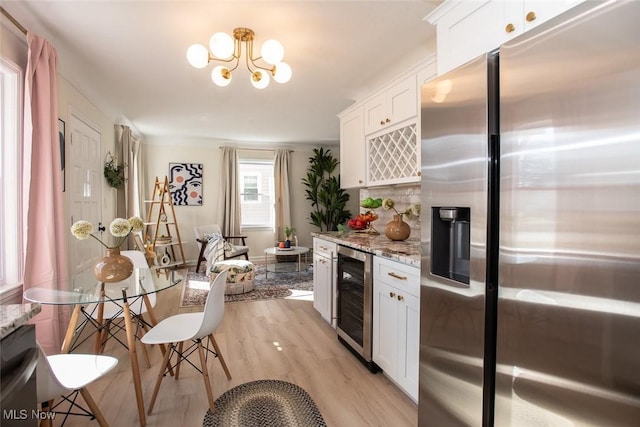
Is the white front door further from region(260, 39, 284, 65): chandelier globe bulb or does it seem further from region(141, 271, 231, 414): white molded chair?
region(260, 39, 284, 65): chandelier globe bulb

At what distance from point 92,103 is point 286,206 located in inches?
150

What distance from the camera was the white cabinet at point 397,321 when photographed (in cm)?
183

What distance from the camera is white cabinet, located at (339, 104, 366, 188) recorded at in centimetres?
345

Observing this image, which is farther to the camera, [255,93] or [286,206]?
[286,206]

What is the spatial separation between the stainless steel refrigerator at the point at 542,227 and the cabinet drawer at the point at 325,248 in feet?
4.89

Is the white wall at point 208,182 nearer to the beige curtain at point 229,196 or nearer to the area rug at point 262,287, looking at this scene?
the beige curtain at point 229,196

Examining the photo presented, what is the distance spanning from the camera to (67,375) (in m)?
1.41

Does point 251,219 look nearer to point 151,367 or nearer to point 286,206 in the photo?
point 286,206

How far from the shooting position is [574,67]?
0.91 metres

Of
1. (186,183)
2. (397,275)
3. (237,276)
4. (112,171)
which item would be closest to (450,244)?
(397,275)

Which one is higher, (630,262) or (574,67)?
(574,67)

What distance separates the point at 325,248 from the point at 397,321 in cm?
124

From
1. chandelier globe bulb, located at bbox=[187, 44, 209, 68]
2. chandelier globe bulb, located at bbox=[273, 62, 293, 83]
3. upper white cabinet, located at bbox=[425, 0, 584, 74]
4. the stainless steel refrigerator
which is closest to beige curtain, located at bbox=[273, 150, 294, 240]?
chandelier globe bulb, located at bbox=[273, 62, 293, 83]

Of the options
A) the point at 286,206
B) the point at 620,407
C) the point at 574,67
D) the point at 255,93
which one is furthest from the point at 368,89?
the point at 286,206
